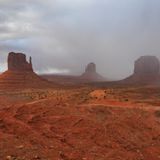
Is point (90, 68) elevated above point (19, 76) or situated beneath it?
elevated above

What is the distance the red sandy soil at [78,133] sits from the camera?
1980 centimetres

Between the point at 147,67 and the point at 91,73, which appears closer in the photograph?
the point at 147,67

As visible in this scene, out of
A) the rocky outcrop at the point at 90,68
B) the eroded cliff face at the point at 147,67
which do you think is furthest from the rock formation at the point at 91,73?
the eroded cliff face at the point at 147,67

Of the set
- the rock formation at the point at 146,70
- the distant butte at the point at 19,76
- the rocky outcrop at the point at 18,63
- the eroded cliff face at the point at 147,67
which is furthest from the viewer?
the eroded cliff face at the point at 147,67

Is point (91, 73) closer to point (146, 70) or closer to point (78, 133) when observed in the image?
point (146, 70)

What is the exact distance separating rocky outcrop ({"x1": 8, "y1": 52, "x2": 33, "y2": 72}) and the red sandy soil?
205 ft

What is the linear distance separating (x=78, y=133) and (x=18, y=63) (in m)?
72.9

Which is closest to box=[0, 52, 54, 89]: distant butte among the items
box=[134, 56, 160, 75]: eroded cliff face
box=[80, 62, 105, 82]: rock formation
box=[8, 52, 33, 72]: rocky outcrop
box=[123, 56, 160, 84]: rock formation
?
box=[8, 52, 33, 72]: rocky outcrop

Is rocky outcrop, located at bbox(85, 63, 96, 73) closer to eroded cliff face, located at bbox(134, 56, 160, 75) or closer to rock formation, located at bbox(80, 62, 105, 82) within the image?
rock formation, located at bbox(80, 62, 105, 82)

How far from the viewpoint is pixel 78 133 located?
24.4 meters

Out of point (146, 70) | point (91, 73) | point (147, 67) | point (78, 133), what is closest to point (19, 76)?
point (146, 70)

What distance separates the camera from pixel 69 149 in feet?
67.6

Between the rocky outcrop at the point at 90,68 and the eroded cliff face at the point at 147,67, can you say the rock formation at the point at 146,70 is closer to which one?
the eroded cliff face at the point at 147,67

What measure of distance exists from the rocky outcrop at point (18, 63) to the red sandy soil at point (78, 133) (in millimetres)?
62526
